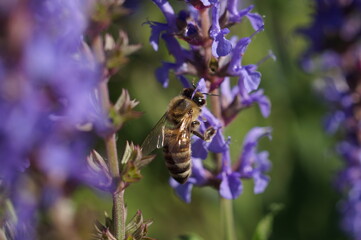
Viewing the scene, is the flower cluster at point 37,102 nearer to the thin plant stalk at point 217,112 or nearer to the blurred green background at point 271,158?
the thin plant stalk at point 217,112

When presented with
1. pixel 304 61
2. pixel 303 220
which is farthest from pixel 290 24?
pixel 303 220

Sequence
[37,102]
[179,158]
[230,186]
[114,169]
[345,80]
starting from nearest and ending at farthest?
[37,102] → [114,169] → [179,158] → [230,186] → [345,80]

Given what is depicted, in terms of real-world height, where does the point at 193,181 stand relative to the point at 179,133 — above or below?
below

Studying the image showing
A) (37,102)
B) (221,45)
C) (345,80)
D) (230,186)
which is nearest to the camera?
(37,102)

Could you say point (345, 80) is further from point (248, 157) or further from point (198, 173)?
point (198, 173)

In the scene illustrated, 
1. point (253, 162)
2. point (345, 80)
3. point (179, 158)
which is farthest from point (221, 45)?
point (345, 80)

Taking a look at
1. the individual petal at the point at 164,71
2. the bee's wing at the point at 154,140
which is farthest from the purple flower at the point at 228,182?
the individual petal at the point at 164,71
